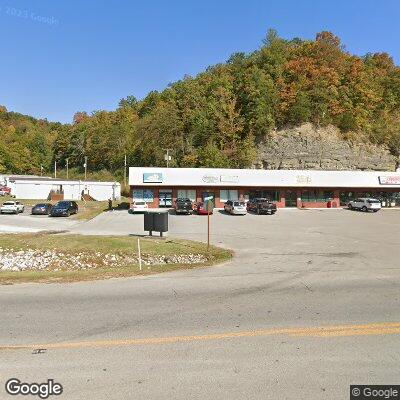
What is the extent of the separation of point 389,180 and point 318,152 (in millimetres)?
24027

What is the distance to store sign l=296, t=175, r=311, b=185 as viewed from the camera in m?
48.2

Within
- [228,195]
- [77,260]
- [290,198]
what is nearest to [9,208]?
[228,195]

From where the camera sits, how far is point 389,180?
5119cm

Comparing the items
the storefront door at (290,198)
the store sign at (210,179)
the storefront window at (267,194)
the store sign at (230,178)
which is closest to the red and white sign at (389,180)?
the storefront door at (290,198)

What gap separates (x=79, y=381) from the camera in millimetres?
5410

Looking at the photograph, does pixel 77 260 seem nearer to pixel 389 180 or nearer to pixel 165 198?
pixel 165 198

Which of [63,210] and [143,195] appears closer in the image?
[63,210]

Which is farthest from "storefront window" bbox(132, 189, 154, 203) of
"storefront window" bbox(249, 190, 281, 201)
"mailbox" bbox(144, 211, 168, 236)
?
"mailbox" bbox(144, 211, 168, 236)

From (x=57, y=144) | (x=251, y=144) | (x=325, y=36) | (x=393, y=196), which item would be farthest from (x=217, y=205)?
(x=57, y=144)

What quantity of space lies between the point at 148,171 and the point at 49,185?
90.9 feet

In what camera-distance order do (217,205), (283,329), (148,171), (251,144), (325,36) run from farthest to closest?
(325,36) → (251,144) → (217,205) → (148,171) → (283,329)

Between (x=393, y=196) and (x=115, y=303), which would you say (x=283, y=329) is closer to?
(x=115, y=303)

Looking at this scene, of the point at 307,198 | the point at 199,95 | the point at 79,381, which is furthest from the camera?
the point at 199,95

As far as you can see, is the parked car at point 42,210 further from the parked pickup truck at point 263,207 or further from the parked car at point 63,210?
the parked pickup truck at point 263,207
